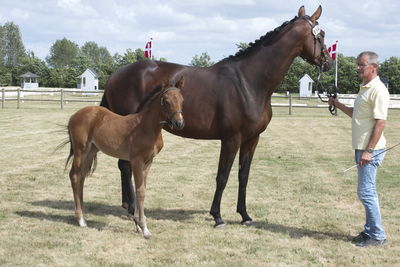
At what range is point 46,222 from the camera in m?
5.70

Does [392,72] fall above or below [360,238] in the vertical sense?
above

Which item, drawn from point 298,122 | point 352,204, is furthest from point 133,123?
point 298,122

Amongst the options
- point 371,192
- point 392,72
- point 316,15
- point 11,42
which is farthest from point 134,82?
point 11,42

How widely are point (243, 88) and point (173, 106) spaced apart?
1261 mm

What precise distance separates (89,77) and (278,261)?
6098cm

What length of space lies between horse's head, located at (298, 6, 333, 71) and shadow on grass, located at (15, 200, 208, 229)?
2.62m

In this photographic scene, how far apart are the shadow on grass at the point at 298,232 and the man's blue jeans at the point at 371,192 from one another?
395mm

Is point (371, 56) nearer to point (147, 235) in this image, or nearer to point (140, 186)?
point (140, 186)

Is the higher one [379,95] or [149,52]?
[149,52]

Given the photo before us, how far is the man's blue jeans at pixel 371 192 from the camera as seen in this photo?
4.78 metres

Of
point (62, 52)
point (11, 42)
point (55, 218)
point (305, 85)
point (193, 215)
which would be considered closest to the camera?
point (55, 218)

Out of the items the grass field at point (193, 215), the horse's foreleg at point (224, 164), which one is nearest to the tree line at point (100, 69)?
the grass field at point (193, 215)

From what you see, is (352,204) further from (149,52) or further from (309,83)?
(309,83)

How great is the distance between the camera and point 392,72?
58031 millimetres
